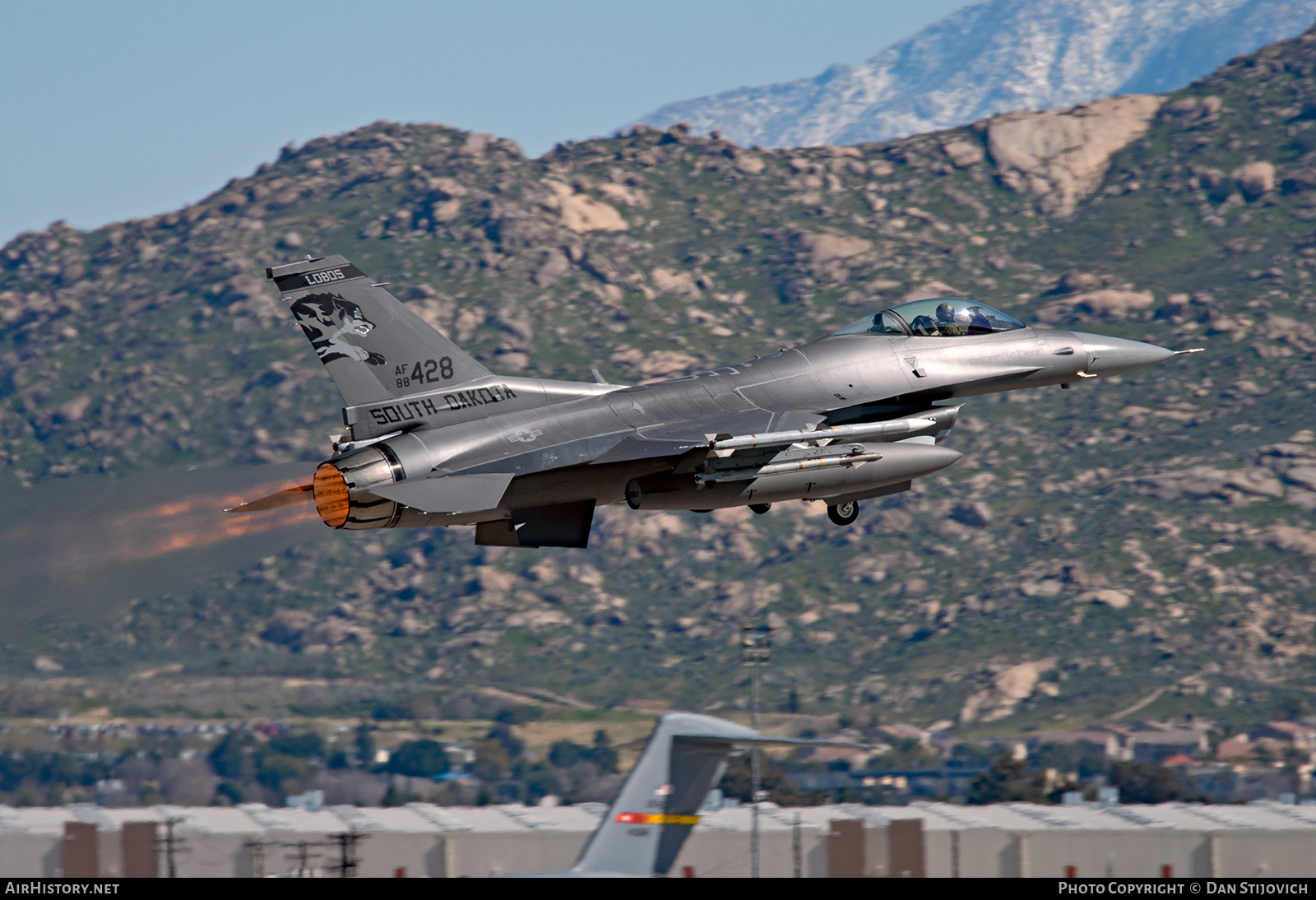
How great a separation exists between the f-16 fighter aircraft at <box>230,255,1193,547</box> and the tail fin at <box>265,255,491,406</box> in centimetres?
2

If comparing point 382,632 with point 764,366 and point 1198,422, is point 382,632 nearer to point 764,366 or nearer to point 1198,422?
point 1198,422

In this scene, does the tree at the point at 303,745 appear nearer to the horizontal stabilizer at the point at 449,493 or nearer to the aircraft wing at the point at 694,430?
the aircraft wing at the point at 694,430

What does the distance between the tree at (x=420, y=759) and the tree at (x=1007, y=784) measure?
142 feet

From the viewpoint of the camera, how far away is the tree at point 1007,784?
331 ft

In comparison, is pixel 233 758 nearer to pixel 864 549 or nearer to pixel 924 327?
pixel 864 549

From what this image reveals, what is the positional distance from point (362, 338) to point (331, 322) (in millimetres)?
591

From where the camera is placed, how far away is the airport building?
5875 cm

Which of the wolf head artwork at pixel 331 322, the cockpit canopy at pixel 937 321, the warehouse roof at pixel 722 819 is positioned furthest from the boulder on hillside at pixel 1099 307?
the wolf head artwork at pixel 331 322

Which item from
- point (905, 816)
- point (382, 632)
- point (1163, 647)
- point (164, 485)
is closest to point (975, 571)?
point (1163, 647)

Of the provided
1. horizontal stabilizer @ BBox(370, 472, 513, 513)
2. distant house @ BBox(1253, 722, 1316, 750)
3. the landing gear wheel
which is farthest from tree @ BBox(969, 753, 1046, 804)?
horizontal stabilizer @ BBox(370, 472, 513, 513)

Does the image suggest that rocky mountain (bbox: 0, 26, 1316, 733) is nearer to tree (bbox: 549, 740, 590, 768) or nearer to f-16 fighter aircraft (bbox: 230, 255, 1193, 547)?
tree (bbox: 549, 740, 590, 768)

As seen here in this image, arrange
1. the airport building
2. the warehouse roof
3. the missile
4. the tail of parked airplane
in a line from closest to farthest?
the tail of parked airplane < the missile < the airport building < the warehouse roof

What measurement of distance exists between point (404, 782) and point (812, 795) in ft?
124

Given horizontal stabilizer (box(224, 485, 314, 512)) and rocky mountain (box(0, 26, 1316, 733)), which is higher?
rocky mountain (box(0, 26, 1316, 733))
